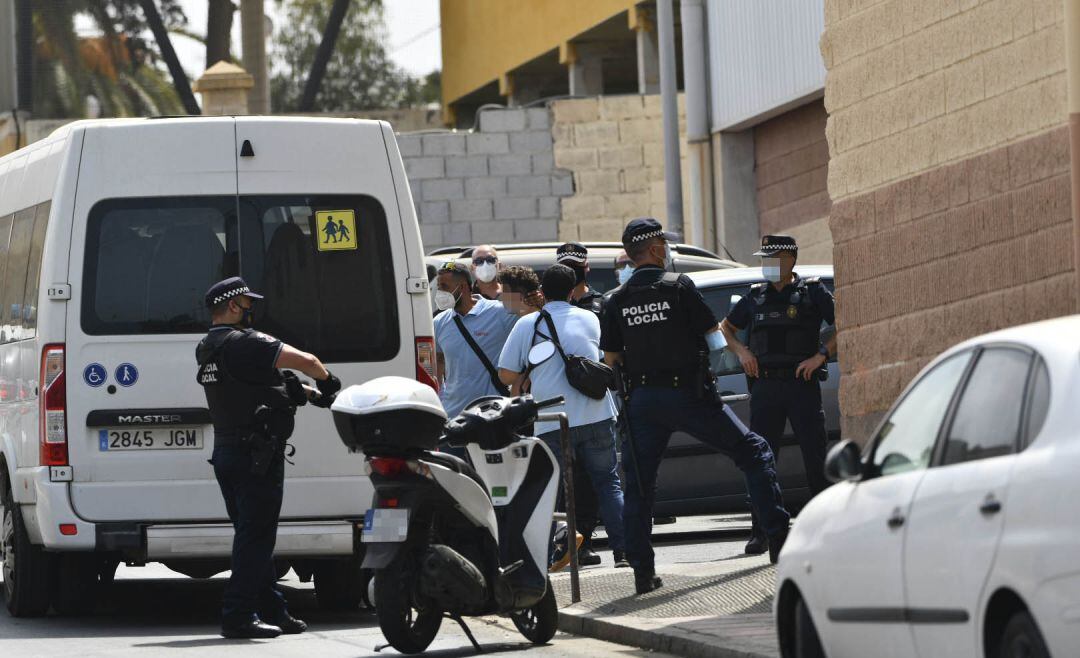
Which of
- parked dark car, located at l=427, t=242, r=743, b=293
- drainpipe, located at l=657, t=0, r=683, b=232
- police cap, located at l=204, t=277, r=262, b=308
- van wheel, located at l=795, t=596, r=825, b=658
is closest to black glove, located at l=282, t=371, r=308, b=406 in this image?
police cap, located at l=204, t=277, r=262, b=308

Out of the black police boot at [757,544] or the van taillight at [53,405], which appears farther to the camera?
the black police boot at [757,544]

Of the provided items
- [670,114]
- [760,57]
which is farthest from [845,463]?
[670,114]

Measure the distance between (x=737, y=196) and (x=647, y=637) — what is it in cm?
1526

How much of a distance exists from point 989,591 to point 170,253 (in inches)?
231

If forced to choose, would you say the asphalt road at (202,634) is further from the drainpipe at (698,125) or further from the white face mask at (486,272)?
the drainpipe at (698,125)

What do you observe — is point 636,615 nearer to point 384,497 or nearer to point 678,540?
point 384,497

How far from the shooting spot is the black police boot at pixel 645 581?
10.3 metres

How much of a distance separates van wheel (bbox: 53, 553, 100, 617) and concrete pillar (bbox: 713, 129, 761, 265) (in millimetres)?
13489

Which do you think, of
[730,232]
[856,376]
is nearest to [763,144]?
[730,232]

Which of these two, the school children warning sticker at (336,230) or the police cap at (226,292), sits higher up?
the school children warning sticker at (336,230)

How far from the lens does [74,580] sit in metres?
11.1

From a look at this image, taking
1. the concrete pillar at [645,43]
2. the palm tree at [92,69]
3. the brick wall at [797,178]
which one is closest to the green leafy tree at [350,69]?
the palm tree at [92,69]

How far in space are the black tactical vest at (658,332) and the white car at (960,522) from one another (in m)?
2.77

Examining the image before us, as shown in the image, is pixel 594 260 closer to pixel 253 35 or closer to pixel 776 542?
pixel 776 542
